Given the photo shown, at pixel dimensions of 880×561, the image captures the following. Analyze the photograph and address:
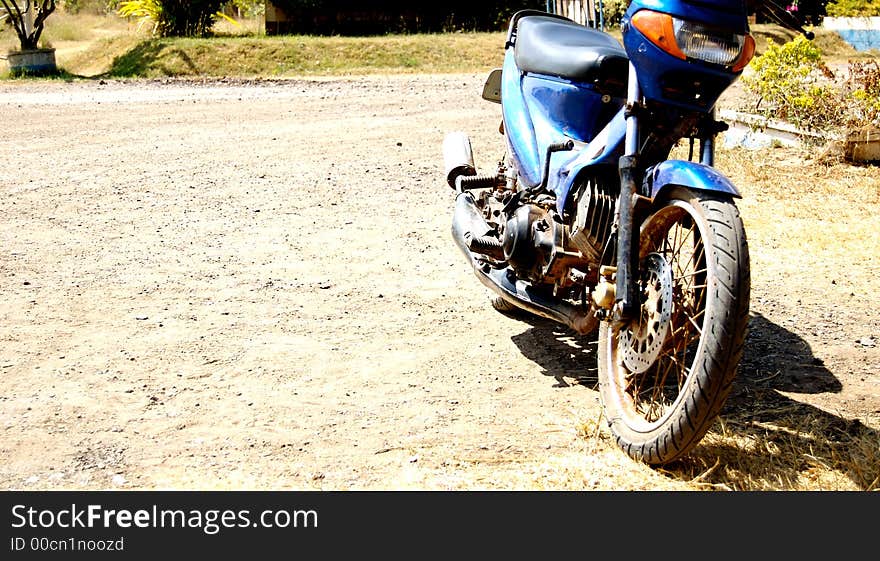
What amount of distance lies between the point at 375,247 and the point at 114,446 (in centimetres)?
279

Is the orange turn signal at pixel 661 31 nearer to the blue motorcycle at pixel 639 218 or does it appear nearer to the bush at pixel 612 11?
the blue motorcycle at pixel 639 218

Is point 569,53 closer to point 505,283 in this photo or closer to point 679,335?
A: point 505,283

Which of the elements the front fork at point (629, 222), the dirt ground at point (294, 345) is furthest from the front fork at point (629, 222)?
the dirt ground at point (294, 345)

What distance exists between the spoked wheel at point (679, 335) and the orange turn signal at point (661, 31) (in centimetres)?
44

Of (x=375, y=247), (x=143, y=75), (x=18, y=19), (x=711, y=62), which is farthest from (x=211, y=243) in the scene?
(x=18, y=19)

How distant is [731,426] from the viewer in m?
3.86

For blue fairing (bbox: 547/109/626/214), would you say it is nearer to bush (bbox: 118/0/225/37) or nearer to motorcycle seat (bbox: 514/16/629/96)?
motorcycle seat (bbox: 514/16/629/96)

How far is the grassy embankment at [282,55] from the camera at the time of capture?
1758 cm

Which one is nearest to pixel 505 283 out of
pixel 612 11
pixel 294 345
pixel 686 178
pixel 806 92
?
pixel 294 345

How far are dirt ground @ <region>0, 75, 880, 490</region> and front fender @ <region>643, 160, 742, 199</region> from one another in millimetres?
918

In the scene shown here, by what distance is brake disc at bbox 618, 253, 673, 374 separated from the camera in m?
3.38

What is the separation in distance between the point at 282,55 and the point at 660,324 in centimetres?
1570

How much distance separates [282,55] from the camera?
716 inches

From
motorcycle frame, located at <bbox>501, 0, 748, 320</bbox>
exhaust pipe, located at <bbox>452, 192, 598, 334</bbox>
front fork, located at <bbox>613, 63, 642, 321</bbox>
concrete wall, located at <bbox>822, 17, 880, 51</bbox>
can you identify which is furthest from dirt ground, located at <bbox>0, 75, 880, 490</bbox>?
concrete wall, located at <bbox>822, 17, 880, 51</bbox>
